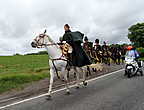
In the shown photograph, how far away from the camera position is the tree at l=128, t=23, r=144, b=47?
237 feet

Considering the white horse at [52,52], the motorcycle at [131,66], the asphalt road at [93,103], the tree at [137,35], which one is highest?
the tree at [137,35]

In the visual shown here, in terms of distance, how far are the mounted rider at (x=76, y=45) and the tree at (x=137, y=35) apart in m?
62.5

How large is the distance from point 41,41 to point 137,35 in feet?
224

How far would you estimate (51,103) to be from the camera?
7.97 meters

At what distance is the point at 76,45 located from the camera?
11227mm

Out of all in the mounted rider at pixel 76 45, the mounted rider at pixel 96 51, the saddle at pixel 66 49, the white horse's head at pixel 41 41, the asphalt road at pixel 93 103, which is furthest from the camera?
the mounted rider at pixel 96 51

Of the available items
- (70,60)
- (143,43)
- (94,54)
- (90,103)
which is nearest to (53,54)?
(70,60)

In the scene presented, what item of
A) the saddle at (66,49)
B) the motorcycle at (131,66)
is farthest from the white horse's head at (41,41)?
the motorcycle at (131,66)

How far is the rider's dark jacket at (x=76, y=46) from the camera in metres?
10.9

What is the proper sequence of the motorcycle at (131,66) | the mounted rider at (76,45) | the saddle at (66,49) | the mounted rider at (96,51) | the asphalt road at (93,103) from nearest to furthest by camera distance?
the asphalt road at (93,103)
the saddle at (66,49)
the mounted rider at (76,45)
the motorcycle at (131,66)
the mounted rider at (96,51)

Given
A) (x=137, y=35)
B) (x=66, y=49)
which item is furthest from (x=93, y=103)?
A: (x=137, y=35)

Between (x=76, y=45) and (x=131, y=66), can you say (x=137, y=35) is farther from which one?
(x=76, y=45)

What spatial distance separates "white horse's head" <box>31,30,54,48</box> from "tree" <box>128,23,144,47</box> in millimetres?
64830

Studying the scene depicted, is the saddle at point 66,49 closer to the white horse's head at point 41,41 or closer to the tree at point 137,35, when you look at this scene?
the white horse's head at point 41,41
